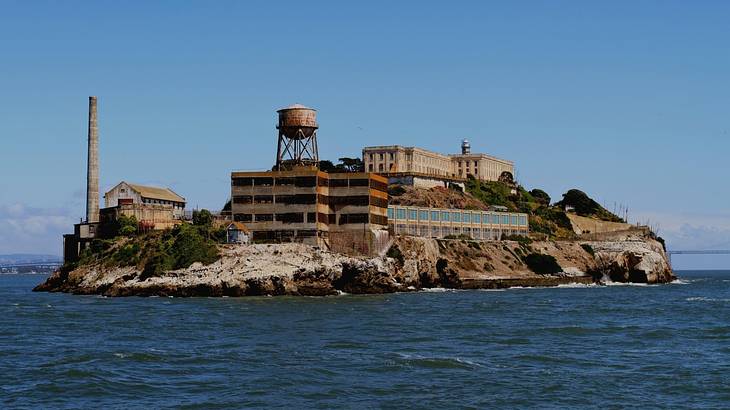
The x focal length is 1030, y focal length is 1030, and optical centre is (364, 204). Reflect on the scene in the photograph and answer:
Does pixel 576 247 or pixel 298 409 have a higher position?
pixel 576 247

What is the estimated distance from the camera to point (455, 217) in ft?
530

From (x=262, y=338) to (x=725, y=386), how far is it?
30291 mm

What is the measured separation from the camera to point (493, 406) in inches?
1695

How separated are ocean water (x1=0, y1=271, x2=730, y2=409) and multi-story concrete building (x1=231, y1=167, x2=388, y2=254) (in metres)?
27.9

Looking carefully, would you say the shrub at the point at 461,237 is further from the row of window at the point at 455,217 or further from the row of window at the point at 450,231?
the row of window at the point at 455,217

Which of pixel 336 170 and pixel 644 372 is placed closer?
pixel 644 372

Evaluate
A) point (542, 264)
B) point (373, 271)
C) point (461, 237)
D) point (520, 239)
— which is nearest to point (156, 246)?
point (373, 271)

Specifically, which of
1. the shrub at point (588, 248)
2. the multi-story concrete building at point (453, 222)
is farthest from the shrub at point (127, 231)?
the shrub at point (588, 248)

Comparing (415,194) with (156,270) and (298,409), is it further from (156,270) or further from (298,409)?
(298,409)

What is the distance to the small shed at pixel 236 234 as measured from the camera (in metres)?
Answer: 123

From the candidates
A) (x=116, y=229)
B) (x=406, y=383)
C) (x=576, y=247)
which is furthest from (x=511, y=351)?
(x=576, y=247)

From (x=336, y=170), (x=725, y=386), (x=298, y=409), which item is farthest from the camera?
(x=336, y=170)

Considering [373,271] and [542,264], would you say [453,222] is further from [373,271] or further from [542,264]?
[373,271]

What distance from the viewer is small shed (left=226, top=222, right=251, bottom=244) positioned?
4840 inches
